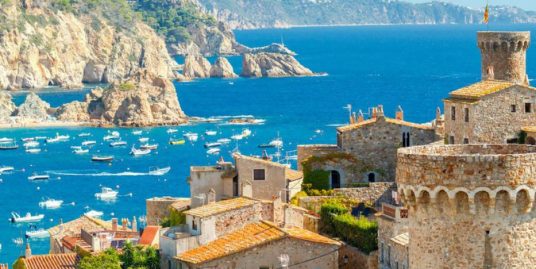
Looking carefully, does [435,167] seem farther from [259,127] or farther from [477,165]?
[259,127]

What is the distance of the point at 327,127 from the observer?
161750mm

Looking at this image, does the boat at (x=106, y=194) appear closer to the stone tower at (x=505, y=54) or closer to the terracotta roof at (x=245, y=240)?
the stone tower at (x=505, y=54)

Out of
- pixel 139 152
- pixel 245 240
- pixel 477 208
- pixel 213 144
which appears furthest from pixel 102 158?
pixel 477 208

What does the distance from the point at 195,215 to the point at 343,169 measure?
887cm

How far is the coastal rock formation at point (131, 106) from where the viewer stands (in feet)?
558

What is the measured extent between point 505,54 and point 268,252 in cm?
Answer: 1217

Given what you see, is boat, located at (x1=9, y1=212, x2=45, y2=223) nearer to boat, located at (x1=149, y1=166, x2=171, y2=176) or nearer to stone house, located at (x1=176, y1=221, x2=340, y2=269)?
boat, located at (x1=149, y1=166, x2=171, y2=176)

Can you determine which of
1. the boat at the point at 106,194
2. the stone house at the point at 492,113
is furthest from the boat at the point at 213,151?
the stone house at the point at 492,113

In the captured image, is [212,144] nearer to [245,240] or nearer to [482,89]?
[482,89]

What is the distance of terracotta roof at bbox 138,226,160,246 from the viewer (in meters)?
44.0

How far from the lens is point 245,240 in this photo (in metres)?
38.5

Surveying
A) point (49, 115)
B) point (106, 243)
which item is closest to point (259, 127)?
point (49, 115)

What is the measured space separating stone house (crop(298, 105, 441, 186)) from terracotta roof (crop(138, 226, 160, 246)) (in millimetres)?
6172

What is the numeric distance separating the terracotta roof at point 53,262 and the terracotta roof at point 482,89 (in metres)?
13.5
